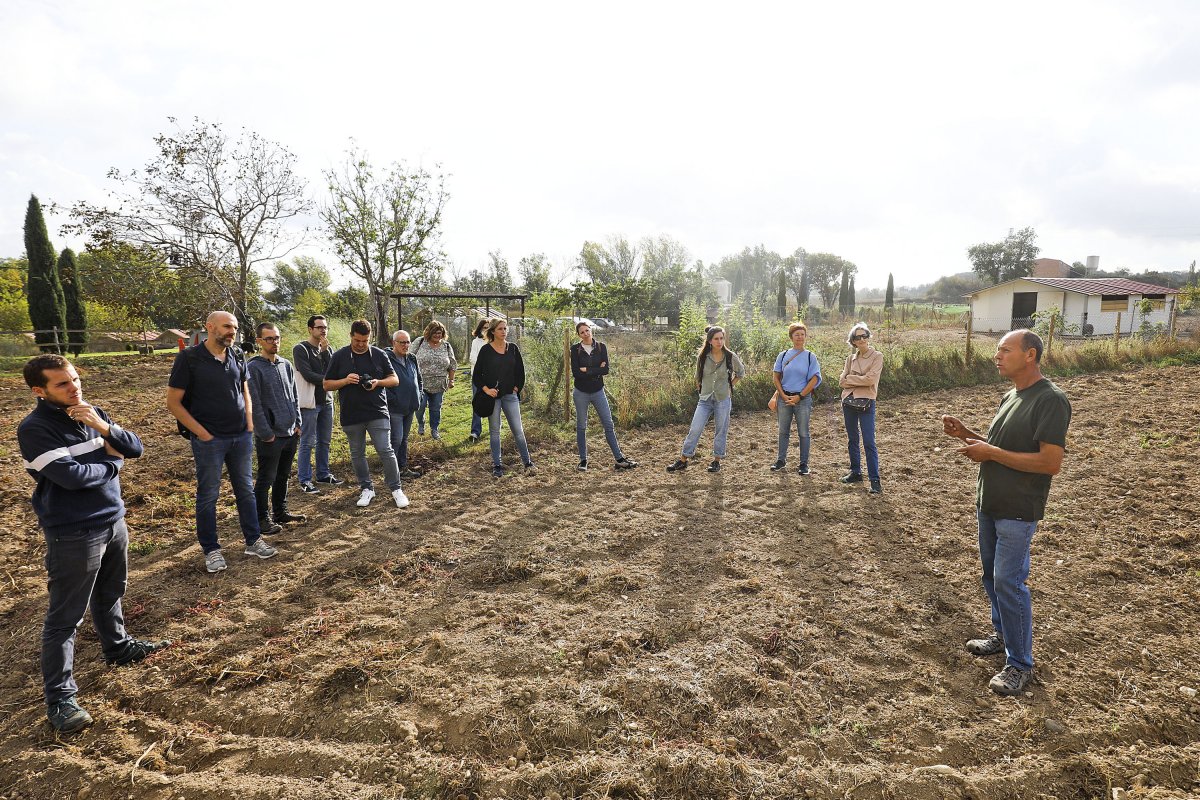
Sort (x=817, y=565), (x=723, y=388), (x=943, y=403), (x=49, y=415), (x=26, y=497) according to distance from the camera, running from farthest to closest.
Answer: (x=943, y=403), (x=723, y=388), (x=26, y=497), (x=817, y=565), (x=49, y=415)

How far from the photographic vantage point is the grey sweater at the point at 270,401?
15.7ft

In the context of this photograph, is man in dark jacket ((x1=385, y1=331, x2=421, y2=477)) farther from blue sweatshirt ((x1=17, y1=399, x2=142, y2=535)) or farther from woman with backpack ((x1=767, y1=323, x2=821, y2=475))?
woman with backpack ((x1=767, y1=323, x2=821, y2=475))

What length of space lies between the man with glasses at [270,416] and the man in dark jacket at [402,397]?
1610mm

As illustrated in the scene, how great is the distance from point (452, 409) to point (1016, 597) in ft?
31.5

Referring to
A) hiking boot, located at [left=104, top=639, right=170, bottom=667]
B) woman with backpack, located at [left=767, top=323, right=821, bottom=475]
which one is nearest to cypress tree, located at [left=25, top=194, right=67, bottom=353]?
hiking boot, located at [left=104, top=639, right=170, bottom=667]

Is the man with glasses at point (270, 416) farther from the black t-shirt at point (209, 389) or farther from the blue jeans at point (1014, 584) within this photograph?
the blue jeans at point (1014, 584)

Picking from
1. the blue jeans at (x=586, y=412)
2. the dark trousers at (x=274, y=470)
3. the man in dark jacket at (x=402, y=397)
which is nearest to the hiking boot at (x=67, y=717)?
the dark trousers at (x=274, y=470)

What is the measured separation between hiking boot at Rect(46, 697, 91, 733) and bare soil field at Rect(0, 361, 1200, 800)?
0.20 ft

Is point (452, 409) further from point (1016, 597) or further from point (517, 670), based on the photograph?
point (1016, 597)

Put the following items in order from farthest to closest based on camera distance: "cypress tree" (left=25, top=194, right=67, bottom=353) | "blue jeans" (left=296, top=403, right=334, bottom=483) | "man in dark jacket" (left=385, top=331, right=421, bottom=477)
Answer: "cypress tree" (left=25, top=194, right=67, bottom=353), "man in dark jacket" (left=385, top=331, right=421, bottom=477), "blue jeans" (left=296, top=403, right=334, bottom=483)

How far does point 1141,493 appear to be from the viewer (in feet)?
18.5

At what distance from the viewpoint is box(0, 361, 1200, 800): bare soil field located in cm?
247

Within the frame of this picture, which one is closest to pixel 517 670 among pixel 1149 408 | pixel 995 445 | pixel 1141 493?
pixel 995 445

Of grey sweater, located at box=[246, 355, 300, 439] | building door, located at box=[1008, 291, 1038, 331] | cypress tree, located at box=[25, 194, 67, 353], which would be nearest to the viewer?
grey sweater, located at box=[246, 355, 300, 439]
